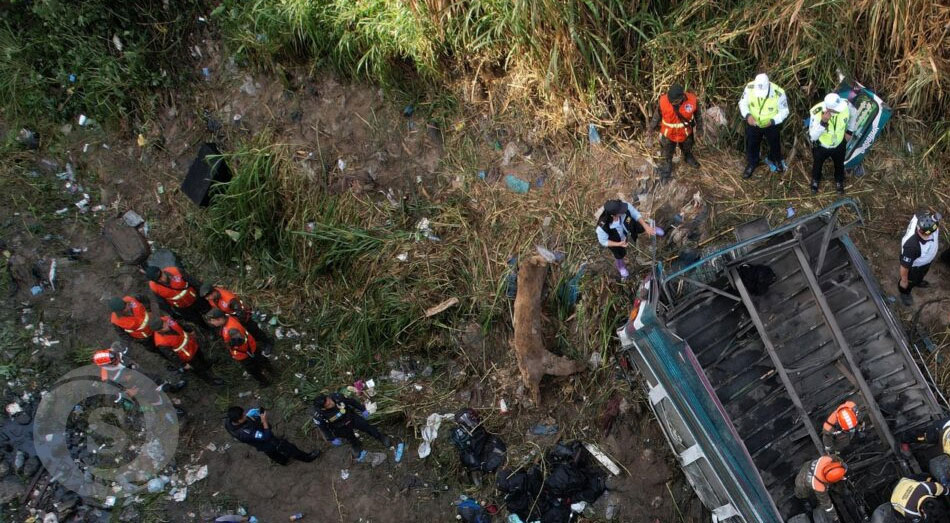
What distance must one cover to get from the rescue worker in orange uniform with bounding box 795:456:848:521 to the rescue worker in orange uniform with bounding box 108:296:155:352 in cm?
644

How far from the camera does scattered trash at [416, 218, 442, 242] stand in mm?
7414

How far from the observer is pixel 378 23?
7.50 metres

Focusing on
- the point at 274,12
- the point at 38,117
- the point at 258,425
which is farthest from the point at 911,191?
the point at 38,117

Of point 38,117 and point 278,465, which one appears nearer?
point 278,465

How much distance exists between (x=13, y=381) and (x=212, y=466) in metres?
2.59

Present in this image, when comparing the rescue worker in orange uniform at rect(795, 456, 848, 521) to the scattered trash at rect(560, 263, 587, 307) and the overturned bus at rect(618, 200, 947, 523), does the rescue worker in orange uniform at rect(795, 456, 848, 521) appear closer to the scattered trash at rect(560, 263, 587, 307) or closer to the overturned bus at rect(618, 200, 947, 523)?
the overturned bus at rect(618, 200, 947, 523)

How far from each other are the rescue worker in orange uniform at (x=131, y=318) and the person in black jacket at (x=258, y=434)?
151cm

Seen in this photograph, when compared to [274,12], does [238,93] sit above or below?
below

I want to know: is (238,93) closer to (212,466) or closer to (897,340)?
(212,466)

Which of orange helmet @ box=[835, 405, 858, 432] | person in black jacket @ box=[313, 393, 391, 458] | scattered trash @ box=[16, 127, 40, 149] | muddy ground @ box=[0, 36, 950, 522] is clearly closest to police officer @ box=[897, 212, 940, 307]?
muddy ground @ box=[0, 36, 950, 522]

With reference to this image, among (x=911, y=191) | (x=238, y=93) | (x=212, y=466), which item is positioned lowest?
(x=212, y=466)

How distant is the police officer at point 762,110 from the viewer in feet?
19.8

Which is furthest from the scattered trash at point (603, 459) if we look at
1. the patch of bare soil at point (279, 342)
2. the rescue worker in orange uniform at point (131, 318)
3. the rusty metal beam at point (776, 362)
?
the rescue worker in orange uniform at point (131, 318)

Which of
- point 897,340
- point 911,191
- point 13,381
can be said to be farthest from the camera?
point 13,381
